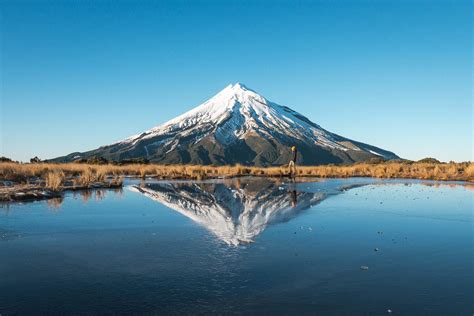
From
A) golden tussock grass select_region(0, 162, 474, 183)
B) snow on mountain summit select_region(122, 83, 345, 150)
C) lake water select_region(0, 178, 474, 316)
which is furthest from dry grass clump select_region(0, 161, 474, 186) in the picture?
snow on mountain summit select_region(122, 83, 345, 150)

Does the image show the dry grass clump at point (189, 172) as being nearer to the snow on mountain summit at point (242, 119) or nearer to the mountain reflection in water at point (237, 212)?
the mountain reflection in water at point (237, 212)

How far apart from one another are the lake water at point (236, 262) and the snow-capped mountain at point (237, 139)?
99.6 metres

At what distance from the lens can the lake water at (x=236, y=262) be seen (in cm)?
500

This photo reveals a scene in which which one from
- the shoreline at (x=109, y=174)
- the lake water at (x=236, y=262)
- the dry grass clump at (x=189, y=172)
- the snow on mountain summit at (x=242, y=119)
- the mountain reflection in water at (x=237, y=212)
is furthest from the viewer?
the snow on mountain summit at (x=242, y=119)

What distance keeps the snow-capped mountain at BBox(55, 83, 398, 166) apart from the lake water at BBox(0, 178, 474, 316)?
99553mm

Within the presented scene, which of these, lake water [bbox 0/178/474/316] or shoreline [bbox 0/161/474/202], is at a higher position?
shoreline [bbox 0/161/474/202]

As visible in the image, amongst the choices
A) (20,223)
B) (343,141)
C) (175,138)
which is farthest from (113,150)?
(20,223)

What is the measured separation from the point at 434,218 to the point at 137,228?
25.9 feet

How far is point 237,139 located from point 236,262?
130 m

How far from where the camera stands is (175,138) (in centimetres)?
13262

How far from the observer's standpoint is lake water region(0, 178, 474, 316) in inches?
197

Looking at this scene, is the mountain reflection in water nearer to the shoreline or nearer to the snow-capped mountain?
the shoreline

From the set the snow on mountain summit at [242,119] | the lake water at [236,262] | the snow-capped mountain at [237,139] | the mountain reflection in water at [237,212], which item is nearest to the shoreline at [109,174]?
the lake water at [236,262]

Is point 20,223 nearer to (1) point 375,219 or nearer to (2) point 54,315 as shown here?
(2) point 54,315
